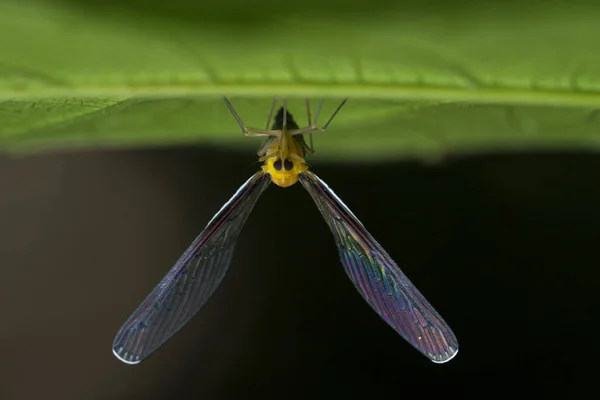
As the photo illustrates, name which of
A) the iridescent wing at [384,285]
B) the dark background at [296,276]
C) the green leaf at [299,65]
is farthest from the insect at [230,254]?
the dark background at [296,276]

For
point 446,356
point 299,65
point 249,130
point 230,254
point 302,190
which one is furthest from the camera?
point 302,190

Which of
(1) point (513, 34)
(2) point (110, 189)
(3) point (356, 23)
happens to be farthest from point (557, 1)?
(2) point (110, 189)

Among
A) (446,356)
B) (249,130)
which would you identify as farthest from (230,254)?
(446,356)

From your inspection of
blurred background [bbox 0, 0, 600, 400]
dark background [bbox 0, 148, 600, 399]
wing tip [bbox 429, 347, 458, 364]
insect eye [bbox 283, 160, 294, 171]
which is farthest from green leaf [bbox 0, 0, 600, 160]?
dark background [bbox 0, 148, 600, 399]

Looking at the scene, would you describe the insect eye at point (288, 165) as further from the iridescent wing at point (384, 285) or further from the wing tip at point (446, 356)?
the wing tip at point (446, 356)

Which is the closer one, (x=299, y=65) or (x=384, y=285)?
(x=299, y=65)

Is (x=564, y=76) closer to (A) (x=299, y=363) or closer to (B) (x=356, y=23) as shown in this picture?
(B) (x=356, y=23)

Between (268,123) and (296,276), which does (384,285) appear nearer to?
(268,123)
